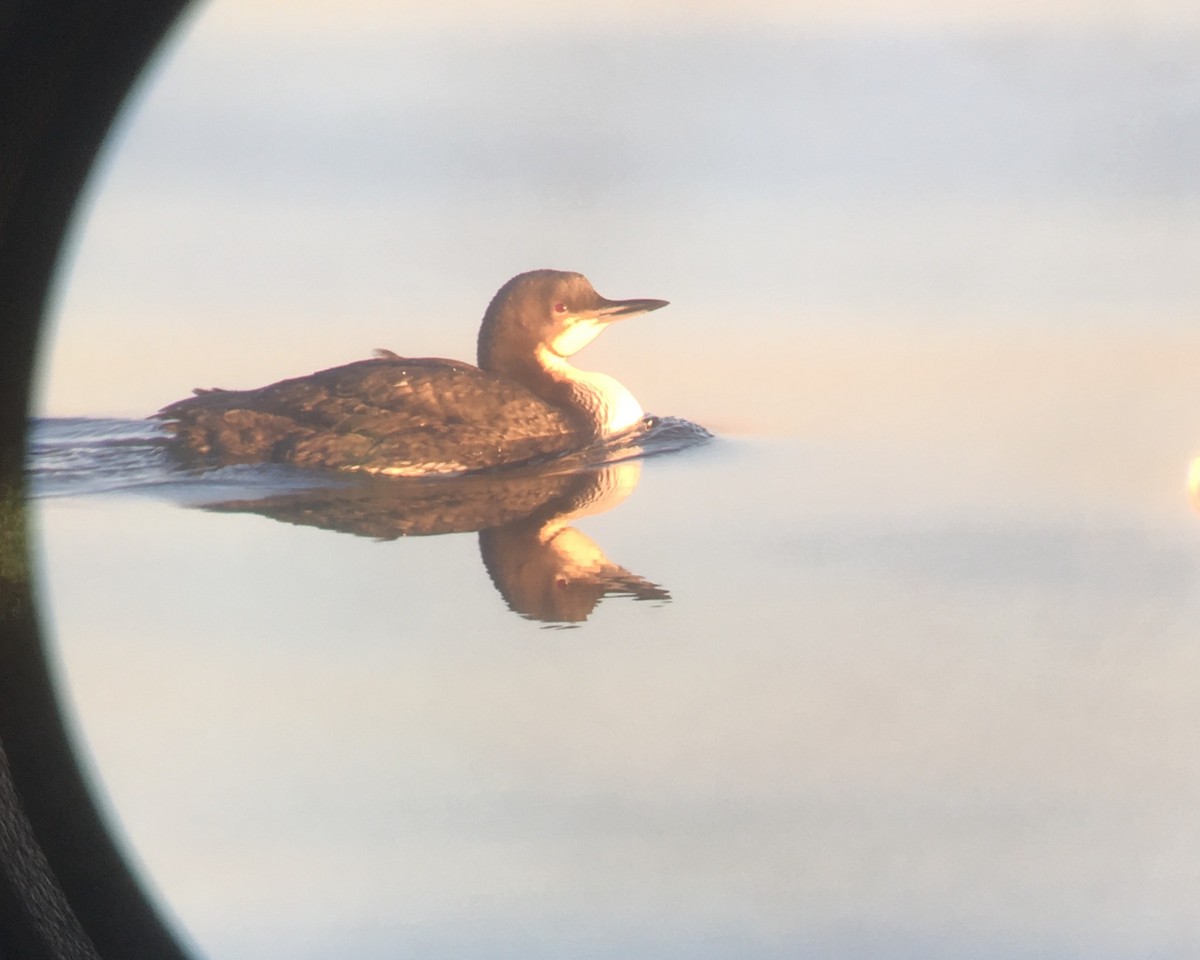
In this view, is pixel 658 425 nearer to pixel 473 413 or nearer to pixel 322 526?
pixel 473 413

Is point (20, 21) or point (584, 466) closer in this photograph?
point (20, 21)

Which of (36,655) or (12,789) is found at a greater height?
Answer: (36,655)

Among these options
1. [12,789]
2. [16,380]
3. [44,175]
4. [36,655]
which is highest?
[44,175]

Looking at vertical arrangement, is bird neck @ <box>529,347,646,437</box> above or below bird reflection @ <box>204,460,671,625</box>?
above

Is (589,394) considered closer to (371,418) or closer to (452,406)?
(452,406)

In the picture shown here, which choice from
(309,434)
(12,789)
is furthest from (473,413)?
(12,789)

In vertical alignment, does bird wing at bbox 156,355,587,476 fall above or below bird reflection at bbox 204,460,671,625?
above
